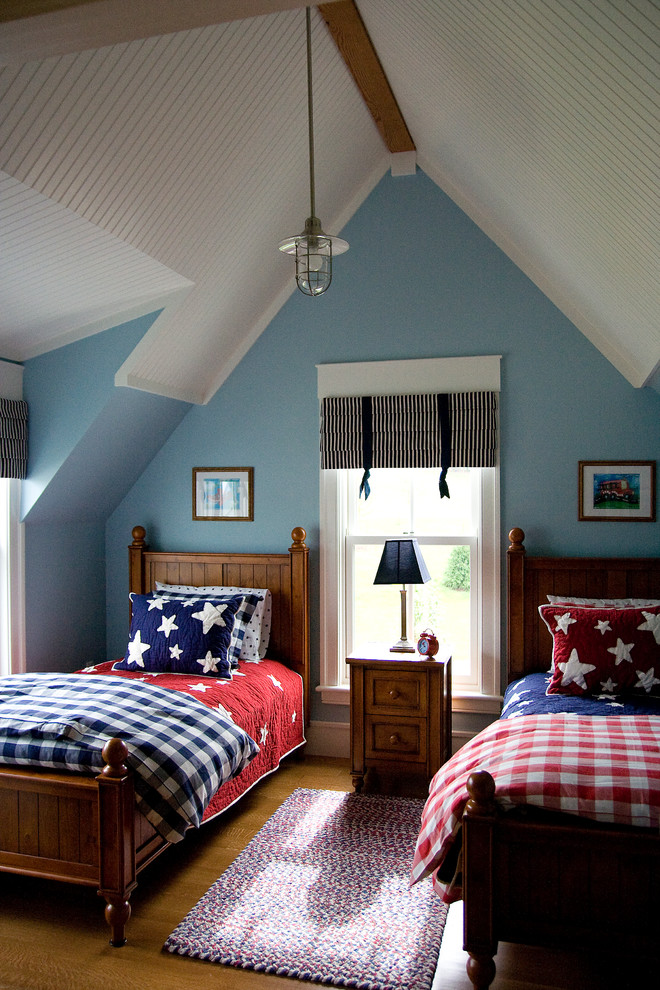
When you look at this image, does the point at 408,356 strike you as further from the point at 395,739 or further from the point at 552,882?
the point at 552,882

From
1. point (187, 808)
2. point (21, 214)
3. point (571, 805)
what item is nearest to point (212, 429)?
point (21, 214)

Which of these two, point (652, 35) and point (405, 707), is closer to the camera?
point (652, 35)

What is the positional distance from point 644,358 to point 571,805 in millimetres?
2056

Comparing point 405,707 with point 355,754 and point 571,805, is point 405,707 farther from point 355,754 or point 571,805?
Answer: point 571,805

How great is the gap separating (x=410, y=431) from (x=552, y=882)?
96.2 inches

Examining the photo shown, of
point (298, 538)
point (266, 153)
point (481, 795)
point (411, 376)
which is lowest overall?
point (481, 795)

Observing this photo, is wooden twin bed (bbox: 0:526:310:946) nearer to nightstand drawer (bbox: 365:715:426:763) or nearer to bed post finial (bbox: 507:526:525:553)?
nightstand drawer (bbox: 365:715:426:763)

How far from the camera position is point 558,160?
8.17ft

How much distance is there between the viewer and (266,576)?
4.36 metres

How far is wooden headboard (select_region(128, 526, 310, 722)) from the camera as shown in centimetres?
426

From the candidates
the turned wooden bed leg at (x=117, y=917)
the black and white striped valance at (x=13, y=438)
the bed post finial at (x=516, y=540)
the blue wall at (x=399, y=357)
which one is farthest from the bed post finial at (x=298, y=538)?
the turned wooden bed leg at (x=117, y=917)

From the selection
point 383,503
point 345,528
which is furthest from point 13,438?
point 383,503

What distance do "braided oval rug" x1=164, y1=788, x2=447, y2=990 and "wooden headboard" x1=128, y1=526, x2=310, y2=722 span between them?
3.42 ft

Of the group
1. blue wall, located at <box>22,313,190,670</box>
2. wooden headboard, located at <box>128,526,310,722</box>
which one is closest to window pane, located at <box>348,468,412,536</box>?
wooden headboard, located at <box>128,526,310,722</box>
